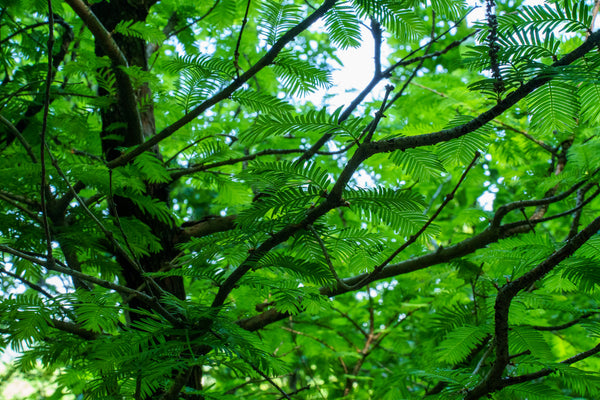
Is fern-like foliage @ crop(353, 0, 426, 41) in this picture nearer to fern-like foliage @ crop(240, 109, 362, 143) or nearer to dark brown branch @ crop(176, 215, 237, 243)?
fern-like foliage @ crop(240, 109, 362, 143)

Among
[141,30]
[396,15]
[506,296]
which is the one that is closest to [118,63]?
[141,30]

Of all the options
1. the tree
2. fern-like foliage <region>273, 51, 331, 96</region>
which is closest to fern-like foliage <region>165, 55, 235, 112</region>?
the tree

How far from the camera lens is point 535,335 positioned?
1.73m

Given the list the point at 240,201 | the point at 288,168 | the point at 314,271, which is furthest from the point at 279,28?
the point at 240,201

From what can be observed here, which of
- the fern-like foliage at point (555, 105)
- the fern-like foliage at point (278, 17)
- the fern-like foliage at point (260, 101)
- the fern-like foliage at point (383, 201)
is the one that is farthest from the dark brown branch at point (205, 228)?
the fern-like foliage at point (555, 105)

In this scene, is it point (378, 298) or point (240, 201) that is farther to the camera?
point (378, 298)

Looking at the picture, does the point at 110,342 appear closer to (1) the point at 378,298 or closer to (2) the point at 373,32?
(2) the point at 373,32

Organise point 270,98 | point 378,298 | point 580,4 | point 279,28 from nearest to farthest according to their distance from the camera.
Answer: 1. point 580,4
2. point 279,28
3. point 270,98
4. point 378,298

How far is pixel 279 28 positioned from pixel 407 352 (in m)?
3.34

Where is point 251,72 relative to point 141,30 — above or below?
below

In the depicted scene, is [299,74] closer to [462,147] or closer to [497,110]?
[462,147]

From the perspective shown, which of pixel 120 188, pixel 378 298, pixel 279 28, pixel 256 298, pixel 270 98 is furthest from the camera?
pixel 378 298

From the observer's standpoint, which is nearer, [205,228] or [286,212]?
[286,212]

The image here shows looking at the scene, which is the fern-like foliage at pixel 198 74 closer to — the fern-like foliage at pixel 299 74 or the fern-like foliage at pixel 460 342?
the fern-like foliage at pixel 299 74
